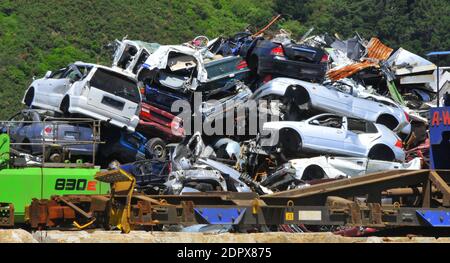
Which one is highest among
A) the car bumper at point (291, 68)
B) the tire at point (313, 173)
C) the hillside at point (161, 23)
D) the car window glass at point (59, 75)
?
the hillside at point (161, 23)

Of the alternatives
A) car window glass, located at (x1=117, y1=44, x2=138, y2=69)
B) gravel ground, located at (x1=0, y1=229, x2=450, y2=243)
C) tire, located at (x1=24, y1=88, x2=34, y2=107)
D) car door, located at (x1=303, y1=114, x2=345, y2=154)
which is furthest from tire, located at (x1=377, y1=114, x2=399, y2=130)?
gravel ground, located at (x1=0, y1=229, x2=450, y2=243)

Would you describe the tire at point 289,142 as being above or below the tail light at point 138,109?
below

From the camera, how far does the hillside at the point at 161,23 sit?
54.0m

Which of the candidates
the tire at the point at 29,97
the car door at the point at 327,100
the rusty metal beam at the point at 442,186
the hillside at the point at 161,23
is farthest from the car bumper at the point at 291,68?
the hillside at the point at 161,23

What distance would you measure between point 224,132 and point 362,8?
45.4 metres

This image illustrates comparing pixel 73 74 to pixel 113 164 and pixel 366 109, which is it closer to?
pixel 113 164

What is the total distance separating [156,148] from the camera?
24.2 meters

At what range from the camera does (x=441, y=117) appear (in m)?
13.5

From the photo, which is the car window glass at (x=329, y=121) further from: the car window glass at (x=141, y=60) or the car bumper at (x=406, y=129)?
the car window glass at (x=141, y=60)

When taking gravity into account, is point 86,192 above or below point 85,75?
below

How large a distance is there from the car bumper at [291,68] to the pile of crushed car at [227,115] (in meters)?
0.02

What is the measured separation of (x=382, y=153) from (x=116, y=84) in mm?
6302
